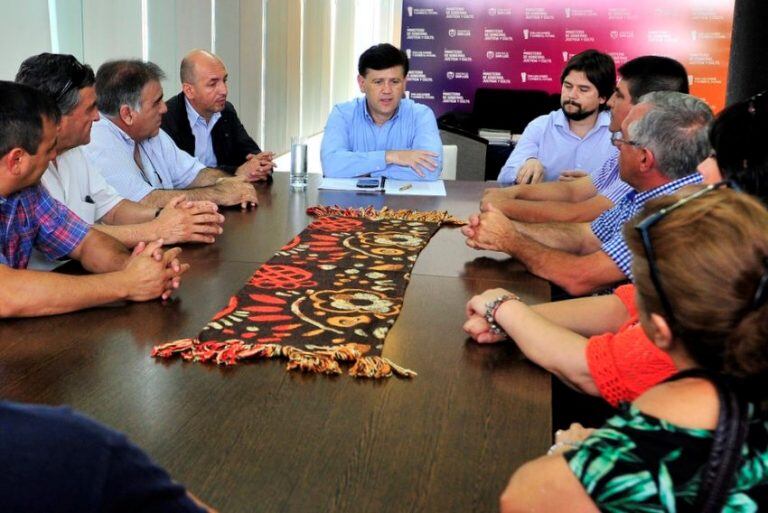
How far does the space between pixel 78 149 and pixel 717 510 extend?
2.36 metres

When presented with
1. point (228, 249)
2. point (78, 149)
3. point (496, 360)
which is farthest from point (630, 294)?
point (78, 149)

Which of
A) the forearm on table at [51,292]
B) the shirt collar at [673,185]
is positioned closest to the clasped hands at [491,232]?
the shirt collar at [673,185]

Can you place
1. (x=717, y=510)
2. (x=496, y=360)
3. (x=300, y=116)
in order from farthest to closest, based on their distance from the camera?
(x=300, y=116), (x=496, y=360), (x=717, y=510)

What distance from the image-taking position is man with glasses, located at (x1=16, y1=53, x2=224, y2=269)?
7.91ft

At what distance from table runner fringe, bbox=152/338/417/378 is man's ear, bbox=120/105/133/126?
1816mm

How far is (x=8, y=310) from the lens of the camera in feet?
5.46

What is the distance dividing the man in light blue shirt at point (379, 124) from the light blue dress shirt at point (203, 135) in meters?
0.67

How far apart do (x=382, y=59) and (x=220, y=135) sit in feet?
3.21

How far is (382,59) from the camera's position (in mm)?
3969

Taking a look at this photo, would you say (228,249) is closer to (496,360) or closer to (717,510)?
(496,360)

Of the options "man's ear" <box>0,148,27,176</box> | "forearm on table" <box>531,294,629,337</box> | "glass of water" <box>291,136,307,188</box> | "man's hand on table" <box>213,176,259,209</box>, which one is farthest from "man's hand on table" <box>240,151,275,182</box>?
"forearm on table" <box>531,294,629,337</box>

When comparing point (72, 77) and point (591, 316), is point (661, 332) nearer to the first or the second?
point (591, 316)

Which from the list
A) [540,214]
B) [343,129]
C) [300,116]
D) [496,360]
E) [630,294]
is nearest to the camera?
[496,360]

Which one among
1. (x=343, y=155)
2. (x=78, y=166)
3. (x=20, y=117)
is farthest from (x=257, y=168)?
(x=20, y=117)
